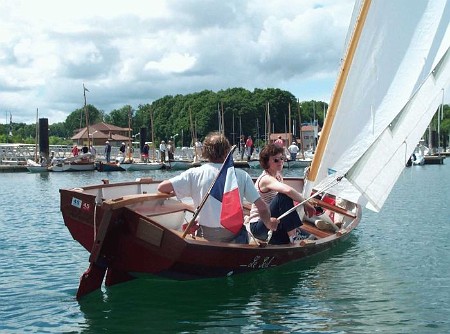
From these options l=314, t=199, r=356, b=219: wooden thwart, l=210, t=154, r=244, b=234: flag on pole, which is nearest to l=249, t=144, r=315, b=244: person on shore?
l=210, t=154, r=244, b=234: flag on pole

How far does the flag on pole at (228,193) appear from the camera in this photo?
29.3 feet

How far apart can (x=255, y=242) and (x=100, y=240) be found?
245 cm

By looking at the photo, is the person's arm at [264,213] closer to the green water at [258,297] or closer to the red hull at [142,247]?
the red hull at [142,247]

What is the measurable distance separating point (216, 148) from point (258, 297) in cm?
226

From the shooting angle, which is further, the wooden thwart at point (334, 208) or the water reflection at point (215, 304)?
the wooden thwart at point (334, 208)

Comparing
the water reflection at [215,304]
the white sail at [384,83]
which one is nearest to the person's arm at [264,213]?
the water reflection at [215,304]

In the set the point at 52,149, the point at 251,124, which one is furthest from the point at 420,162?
the point at 251,124

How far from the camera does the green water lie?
27.8 ft

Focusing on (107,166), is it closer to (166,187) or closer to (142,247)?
(142,247)

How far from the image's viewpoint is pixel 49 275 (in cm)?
1180

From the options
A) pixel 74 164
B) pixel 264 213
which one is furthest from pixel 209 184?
pixel 74 164

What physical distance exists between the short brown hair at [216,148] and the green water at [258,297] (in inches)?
77.5

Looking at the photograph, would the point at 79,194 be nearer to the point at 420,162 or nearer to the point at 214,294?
the point at 214,294

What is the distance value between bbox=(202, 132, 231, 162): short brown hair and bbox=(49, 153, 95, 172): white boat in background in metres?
44.2
